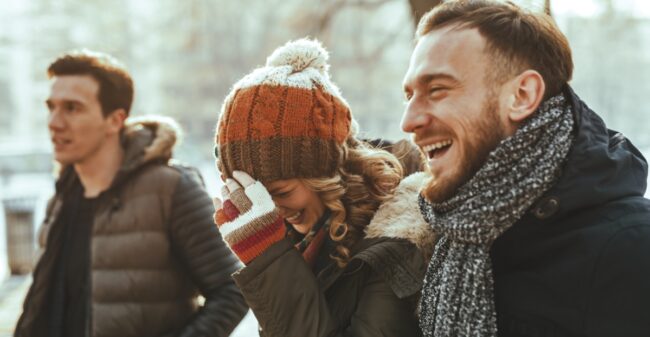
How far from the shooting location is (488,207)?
65.6 inches

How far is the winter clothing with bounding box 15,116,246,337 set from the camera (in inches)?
115

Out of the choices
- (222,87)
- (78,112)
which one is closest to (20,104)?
(222,87)

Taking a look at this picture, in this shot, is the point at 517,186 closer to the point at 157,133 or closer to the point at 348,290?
the point at 348,290

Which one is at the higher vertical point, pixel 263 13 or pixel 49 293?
pixel 263 13

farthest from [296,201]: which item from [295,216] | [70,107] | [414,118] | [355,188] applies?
[70,107]

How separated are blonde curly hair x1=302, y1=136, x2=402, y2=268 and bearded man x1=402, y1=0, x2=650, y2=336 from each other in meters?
0.39

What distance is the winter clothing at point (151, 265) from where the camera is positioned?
2930 millimetres

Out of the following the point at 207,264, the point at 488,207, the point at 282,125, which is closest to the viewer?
the point at 488,207

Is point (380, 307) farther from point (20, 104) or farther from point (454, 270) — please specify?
point (20, 104)

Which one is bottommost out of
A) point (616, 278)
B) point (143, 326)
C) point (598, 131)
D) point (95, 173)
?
point (143, 326)

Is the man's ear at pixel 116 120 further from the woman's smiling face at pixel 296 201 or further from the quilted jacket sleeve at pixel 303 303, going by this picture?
the quilted jacket sleeve at pixel 303 303

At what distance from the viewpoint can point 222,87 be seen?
29.0 metres

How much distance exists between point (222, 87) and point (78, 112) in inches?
1022

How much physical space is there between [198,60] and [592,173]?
2886 centimetres
